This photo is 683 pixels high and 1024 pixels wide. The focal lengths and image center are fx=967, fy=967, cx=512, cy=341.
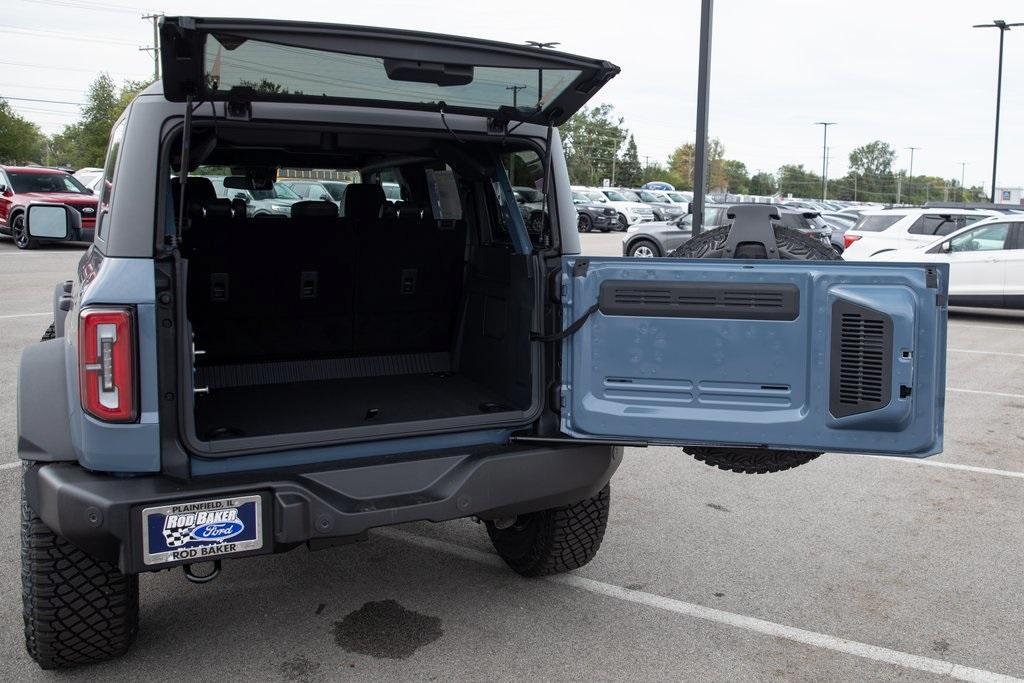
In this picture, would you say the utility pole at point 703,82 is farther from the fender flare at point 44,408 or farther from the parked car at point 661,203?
the parked car at point 661,203

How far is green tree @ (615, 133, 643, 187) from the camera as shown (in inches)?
3600

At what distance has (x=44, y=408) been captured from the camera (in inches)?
125

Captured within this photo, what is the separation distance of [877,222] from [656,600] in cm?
1460

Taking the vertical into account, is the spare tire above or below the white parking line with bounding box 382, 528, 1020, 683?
above

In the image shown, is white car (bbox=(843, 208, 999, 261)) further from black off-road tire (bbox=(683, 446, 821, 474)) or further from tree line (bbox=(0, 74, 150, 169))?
tree line (bbox=(0, 74, 150, 169))

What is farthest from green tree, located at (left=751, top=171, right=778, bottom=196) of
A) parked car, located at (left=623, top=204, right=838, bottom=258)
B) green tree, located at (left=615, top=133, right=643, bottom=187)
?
parked car, located at (left=623, top=204, right=838, bottom=258)

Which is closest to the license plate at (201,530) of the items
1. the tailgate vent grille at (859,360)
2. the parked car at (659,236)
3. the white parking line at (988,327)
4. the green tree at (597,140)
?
the tailgate vent grille at (859,360)

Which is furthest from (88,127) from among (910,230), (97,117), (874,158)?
(874,158)

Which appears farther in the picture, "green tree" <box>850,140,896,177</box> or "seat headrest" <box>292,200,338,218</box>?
"green tree" <box>850,140,896,177</box>

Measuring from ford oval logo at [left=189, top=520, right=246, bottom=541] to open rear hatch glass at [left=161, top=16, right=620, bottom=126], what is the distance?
135 centimetres

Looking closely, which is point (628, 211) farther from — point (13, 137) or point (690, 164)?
point (690, 164)

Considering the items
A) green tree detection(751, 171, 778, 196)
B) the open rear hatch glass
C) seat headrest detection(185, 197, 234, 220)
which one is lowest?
seat headrest detection(185, 197, 234, 220)

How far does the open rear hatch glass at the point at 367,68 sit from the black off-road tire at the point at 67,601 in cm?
149

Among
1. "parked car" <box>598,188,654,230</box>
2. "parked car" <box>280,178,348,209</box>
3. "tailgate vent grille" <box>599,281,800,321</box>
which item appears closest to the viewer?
"tailgate vent grille" <box>599,281,800,321</box>
